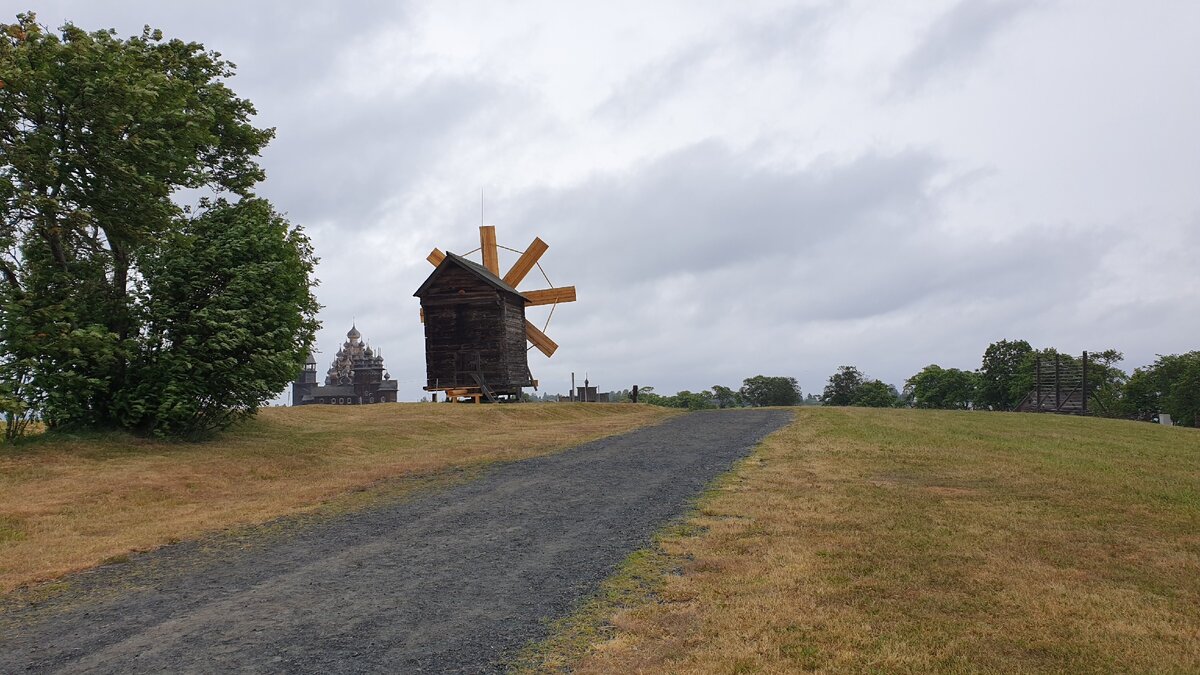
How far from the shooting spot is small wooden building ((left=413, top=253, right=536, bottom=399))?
140 feet

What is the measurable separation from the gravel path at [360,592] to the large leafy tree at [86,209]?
1155 cm

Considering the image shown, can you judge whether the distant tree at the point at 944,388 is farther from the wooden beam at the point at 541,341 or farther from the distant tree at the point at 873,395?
the wooden beam at the point at 541,341

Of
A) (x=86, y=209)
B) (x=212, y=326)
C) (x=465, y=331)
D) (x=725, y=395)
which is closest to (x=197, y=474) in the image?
(x=212, y=326)

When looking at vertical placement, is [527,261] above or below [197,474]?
above

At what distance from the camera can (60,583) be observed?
8.77m

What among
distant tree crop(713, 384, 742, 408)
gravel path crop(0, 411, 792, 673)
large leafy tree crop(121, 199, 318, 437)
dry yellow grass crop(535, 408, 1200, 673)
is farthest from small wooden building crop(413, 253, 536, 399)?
distant tree crop(713, 384, 742, 408)

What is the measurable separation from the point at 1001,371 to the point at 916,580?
84.5 m

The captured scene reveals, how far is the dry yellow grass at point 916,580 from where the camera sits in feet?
19.2

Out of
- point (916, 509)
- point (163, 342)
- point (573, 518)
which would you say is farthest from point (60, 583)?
point (163, 342)

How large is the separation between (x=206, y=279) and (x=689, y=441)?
595 inches

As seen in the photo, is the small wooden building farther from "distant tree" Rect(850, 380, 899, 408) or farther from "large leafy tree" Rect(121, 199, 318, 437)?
"distant tree" Rect(850, 380, 899, 408)

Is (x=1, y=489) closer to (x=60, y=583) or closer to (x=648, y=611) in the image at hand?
(x=60, y=583)

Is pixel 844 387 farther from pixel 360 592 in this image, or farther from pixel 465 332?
pixel 360 592

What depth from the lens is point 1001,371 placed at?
81438 millimetres
